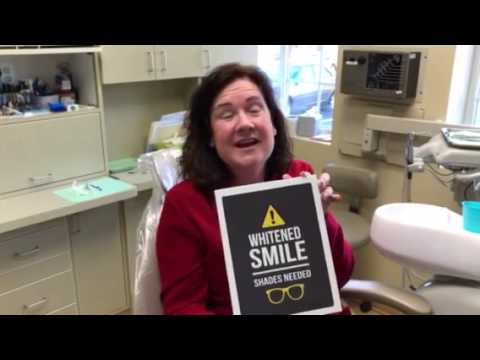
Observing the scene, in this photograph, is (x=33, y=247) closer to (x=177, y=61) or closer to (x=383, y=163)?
(x=177, y=61)

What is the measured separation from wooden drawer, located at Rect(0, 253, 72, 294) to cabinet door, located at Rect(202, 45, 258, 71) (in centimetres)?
142

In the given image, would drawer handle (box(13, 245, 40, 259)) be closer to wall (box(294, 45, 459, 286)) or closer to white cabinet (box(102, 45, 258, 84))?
white cabinet (box(102, 45, 258, 84))

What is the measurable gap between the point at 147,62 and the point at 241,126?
1568mm

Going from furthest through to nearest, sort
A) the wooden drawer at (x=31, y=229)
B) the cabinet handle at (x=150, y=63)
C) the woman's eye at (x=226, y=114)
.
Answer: the cabinet handle at (x=150, y=63) → the wooden drawer at (x=31, y=229) → the woman's eye at (x=226, y=114)

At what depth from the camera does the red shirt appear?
1.15 m

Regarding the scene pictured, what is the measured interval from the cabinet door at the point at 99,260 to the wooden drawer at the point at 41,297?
0.29ft

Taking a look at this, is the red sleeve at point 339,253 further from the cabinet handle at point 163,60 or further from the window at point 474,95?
the cabinet handle at point 163,60

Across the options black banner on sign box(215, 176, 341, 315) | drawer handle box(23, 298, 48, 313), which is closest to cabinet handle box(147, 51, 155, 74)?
drawer handle box(23, 298, 48, 313)

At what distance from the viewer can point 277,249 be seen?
934mm

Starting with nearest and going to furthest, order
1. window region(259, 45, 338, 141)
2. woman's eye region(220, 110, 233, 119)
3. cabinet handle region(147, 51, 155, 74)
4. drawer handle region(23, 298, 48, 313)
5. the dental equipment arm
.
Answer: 1. woman's eye region(220, 110, 233, 119)
2. the dental equipment arm
3. drawer handle region(23, 298, 48, 313)
4. cabinet handle region(147, 51, 155, 74)
5. window region(259, 45, 338, 141)

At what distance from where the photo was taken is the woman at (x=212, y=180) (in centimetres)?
116

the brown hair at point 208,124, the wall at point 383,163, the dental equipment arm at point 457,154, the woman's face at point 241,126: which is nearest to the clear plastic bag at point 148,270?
the brown hair at point 208,124
